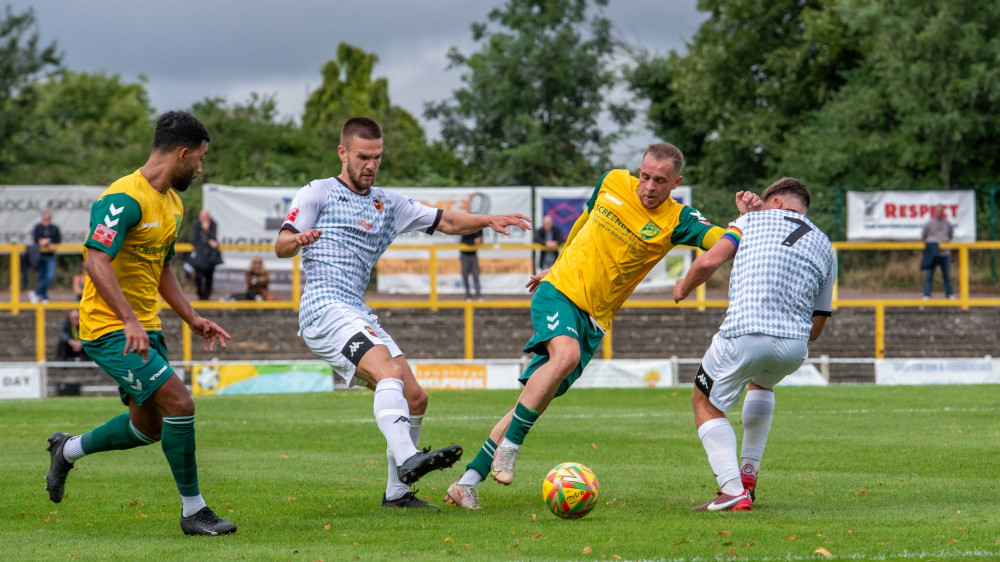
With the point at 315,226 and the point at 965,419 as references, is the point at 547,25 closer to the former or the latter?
the point at 965,419

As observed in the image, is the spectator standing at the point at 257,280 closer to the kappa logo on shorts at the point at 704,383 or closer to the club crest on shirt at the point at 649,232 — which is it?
the club crest on shirt at the point at 649,232

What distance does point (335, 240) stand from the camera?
637 centimetres

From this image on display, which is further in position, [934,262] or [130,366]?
[934,262]

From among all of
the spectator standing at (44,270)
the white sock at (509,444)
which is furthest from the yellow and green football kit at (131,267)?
the spectator standing at (44,270)

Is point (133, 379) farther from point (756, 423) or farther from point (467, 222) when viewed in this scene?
point (756, 423)

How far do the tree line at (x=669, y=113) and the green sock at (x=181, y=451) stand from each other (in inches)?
1001

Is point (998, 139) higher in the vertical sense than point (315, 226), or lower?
higher

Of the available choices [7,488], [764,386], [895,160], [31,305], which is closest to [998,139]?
[895,160]

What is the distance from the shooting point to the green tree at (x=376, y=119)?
35.2 m

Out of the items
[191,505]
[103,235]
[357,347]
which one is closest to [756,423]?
[357,347]

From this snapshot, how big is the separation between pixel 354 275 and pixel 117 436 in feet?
5.30

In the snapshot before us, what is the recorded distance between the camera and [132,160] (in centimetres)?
3569

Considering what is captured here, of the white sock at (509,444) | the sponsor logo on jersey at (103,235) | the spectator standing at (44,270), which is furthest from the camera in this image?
the spectator standing at (44,270)

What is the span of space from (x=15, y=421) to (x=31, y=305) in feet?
19.9
